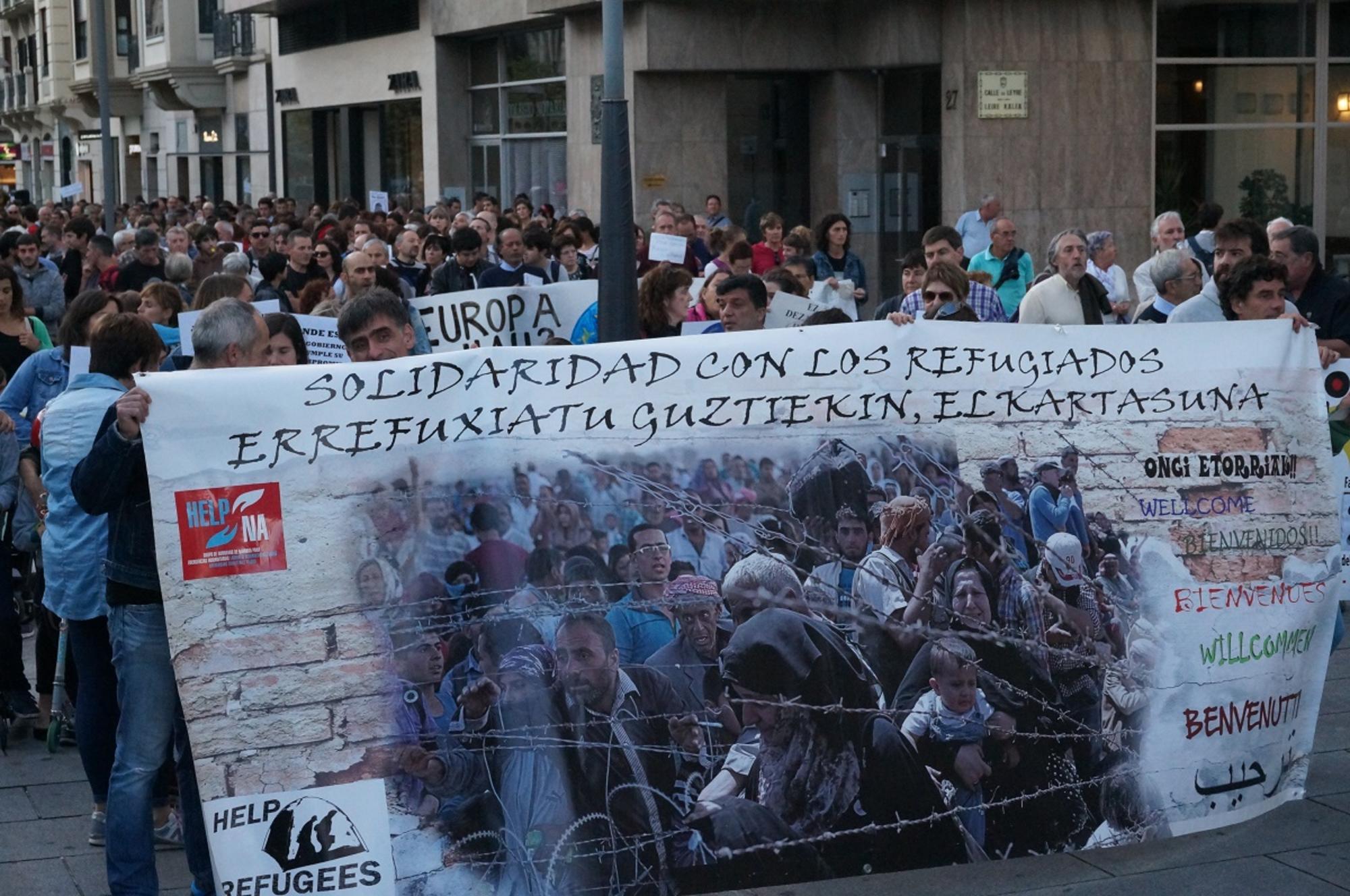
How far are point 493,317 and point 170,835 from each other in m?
4.50

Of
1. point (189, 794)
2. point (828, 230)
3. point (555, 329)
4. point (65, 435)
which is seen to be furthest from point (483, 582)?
point (828, 230)

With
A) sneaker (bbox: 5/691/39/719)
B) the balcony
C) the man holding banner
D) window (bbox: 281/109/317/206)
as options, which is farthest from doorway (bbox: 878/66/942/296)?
the balcony

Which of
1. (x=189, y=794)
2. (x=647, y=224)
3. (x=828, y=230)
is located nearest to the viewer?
(x=189, y=794)

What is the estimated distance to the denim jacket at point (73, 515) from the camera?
5.46 meters

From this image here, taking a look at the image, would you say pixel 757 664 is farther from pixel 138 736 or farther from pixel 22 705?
pixel 22 705

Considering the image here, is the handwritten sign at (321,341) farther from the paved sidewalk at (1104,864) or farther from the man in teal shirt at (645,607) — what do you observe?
the man in teal shirt at (645,607)

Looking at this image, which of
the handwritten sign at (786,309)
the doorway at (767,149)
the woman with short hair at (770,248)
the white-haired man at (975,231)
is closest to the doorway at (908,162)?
the doorway at (767,149)

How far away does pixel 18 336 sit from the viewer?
994 cm

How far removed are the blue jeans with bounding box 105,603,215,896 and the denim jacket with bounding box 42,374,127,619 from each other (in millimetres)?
474

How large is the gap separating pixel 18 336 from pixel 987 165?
12435mm

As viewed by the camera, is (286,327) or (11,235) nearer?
(286,327)

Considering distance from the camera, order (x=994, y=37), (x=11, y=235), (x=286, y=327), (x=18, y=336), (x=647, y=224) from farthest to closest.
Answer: (x=647, y=224) < (x=994, y=37) < (x=11, y=235) < (x=18, y=336) < (x=286, y=327)

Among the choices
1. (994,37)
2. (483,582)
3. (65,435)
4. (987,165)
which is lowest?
(483,582)

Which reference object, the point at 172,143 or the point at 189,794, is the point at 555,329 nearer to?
the point at 189,794
